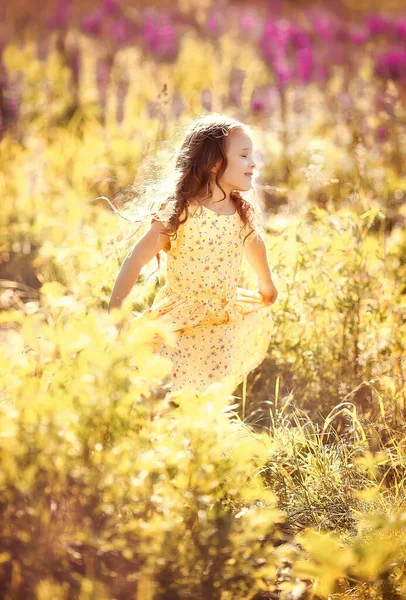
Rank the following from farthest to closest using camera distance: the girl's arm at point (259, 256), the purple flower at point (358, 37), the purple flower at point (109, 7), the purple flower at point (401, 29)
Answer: the purple flower at point (109, 7) < the purple flower at point (358, 37) < the purple flower at point (401, 29) < the girl's arm at point (259, 256)

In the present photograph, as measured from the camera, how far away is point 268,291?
276 centimetres

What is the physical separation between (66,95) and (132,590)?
16.3ft

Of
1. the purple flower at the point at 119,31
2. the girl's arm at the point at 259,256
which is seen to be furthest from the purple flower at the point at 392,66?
the girl's arm at the point at 259,256

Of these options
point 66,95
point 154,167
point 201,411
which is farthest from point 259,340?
point 66,95

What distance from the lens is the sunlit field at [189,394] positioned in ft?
5.22

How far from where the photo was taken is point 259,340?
9.29 ft

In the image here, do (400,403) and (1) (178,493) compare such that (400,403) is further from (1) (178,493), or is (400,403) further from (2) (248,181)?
(1) (178,493)

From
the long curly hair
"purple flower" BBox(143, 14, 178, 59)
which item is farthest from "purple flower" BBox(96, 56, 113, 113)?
the long curly hair

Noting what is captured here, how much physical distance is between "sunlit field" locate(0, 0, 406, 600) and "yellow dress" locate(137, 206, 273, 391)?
16 centimetres

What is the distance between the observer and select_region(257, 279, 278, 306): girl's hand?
9.05 ft

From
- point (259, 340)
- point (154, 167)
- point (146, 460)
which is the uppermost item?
point (154, 167)

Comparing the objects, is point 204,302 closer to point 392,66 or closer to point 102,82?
point 102,82

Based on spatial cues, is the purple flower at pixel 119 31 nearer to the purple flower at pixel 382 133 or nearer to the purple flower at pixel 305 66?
the purple flower at pixel 305 66

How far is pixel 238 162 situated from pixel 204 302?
1.53 ft
